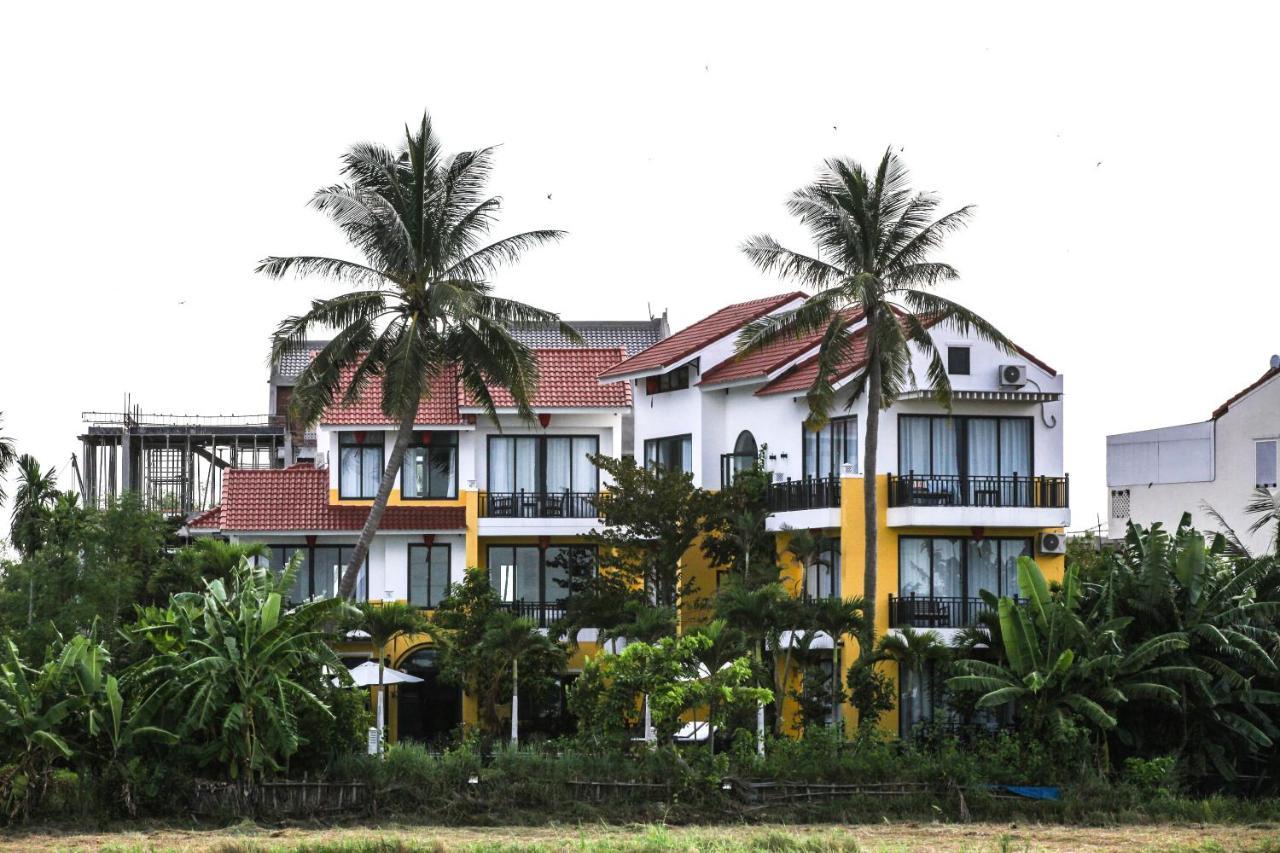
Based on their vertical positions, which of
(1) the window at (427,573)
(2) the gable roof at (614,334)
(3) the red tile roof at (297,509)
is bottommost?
(1) the window at (427,573)

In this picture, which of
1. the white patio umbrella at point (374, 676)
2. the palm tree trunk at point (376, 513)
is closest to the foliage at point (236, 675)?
the white patio umbrella at point (374, 676)

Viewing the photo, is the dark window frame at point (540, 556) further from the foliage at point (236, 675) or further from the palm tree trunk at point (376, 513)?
the foliage at point (236, 675)

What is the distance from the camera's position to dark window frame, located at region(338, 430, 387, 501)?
170 ft

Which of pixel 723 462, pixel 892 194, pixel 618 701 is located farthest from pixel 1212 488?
pixel 618 701

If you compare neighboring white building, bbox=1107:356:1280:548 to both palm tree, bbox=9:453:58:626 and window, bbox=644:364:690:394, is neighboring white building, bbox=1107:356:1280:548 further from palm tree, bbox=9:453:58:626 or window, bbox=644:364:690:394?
palm tree, bbox=9:453:58:626

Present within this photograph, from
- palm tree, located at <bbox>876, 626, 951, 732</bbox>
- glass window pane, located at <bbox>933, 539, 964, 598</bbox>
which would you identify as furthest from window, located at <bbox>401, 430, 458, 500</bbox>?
palm tree, located at <bbox>876, 626, 951, 732</bbox>

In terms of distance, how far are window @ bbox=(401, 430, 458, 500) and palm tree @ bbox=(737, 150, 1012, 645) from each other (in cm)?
1112

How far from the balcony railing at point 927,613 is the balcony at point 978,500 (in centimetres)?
180

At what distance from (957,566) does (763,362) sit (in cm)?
736

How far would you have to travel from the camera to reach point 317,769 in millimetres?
38594

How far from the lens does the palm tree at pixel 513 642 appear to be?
44.7 meters

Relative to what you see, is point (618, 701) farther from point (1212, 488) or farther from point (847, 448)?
point (1212, 488)

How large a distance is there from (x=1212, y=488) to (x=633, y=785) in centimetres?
2762

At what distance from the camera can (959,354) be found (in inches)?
1837
